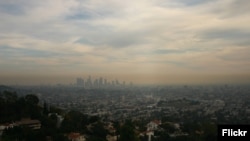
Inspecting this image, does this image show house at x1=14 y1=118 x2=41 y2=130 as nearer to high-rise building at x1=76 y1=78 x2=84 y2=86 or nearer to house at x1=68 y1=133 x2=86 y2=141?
house at x1=68 y1=133 x2=86 y2=141

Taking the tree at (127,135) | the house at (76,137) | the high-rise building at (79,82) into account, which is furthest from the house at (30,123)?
the high-rise building at (79,82)

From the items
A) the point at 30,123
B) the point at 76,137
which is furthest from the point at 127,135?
the point at 30,123

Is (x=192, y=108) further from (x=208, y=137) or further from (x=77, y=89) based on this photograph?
(x=77, y=89)

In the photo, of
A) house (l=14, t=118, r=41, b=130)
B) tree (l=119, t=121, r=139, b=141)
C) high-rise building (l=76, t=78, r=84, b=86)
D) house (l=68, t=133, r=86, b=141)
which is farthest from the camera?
high-rise building (l=76, t=78, r=84, b=86)

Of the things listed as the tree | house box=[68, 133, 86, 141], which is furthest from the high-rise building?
the tree

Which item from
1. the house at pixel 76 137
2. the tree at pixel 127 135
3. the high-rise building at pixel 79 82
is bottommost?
the house at pixel 76 137

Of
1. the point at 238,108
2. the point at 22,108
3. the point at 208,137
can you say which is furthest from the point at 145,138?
the point at 238,108

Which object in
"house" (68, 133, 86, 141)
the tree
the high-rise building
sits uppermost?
the high-rise building

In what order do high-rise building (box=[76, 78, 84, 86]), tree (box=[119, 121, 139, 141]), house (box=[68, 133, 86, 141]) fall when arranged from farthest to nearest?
high-rise building (box=[76, 78, 84, 86]) < house (box=[68, 133, 86, 141]) < tree (box=[119, 121, 139, 141])

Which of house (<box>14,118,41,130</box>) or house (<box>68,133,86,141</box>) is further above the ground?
house (<box>14,118,41,130</box>)

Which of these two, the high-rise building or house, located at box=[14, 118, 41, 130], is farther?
the high-rise building

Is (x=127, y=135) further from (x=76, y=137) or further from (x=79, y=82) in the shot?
(x=79, y=82)

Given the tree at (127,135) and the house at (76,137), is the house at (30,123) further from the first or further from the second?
the tree at (127,135)
